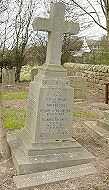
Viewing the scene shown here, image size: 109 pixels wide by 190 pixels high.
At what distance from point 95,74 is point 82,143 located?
805cm

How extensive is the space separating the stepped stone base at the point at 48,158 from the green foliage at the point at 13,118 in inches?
69.3

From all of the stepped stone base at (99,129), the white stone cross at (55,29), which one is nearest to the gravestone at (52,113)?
the white stone cross at (55,29)

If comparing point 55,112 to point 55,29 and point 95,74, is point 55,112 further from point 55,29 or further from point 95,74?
point 95,74

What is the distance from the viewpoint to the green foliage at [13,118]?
6.59 m

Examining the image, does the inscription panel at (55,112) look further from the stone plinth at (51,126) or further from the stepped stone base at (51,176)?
the stepped stone base at (51,176)

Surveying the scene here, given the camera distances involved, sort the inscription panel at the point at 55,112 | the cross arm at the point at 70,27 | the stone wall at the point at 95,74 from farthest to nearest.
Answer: the stone wall at the point at 95,74
the cross arm at the point at 70,27
the inscription panel at the point at 55,112

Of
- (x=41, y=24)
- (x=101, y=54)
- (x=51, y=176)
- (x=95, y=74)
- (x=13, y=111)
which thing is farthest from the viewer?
(x=101, y=54)

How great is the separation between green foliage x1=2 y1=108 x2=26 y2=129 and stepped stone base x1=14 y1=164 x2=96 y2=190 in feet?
8.27

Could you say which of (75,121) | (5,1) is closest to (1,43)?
(5,1)

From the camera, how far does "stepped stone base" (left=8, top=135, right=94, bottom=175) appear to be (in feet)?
13.4

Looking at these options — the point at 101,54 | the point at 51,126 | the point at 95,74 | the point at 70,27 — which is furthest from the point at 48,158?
the point at 101,54

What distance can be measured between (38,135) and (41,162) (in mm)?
511

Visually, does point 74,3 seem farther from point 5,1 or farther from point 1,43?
point 1,43

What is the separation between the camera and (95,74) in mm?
13133
